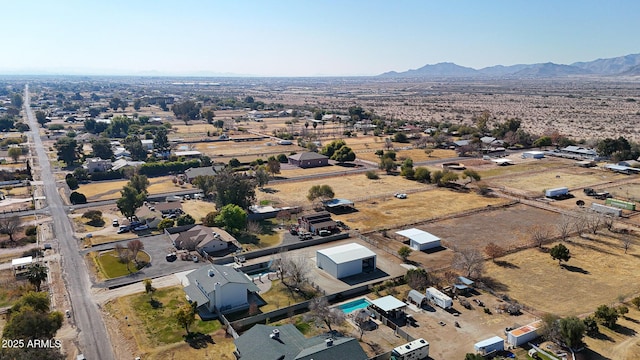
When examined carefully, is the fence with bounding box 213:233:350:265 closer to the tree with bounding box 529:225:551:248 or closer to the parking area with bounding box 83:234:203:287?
the parking area with bounding box 83:234:203:287

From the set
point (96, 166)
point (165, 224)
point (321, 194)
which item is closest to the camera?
point (165, 224)

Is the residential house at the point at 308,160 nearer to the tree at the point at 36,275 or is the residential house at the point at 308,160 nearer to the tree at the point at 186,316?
the tree at the point at 36,275

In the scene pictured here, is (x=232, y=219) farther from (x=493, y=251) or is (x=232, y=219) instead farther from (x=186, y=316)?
(x=493, y=251)

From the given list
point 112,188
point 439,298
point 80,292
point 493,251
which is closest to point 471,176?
point 493,251

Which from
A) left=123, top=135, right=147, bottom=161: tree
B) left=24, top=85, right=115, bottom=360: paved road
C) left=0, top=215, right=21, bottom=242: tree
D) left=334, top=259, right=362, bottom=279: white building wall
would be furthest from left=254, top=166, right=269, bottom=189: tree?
left=123, top=135, right=147, bottom=161: tree

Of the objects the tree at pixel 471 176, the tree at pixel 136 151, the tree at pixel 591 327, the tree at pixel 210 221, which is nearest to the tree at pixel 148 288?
the tree at pixel 210 221

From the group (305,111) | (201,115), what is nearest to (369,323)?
(201,115)
